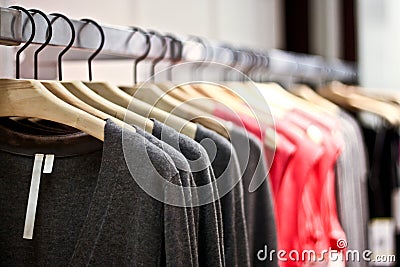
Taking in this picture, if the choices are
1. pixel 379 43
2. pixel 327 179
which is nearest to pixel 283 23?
pixel 379 43

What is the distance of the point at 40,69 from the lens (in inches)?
58.5

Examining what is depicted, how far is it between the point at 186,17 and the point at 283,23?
789 mm

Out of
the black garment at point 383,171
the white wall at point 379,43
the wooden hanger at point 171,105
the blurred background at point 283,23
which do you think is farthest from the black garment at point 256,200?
the white wall at point 379,43

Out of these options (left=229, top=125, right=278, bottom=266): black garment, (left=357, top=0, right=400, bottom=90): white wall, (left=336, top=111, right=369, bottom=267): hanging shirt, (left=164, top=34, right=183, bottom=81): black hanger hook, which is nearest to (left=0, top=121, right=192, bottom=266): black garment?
(left=229, top=125, right=278, bottom=266): black garment

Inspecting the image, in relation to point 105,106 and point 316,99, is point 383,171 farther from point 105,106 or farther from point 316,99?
point 105,106

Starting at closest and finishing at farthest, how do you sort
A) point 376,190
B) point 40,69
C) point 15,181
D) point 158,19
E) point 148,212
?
point 148,212, point 15,181, point 40,69, point 376,190, point 158,19

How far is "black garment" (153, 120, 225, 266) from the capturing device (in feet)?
3.41

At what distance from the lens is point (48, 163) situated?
1076 millimetres

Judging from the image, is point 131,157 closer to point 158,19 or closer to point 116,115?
point 116,115

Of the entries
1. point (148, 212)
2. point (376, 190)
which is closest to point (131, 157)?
point (148, 212)

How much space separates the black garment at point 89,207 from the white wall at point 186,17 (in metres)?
0.42

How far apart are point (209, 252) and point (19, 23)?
1.27ft

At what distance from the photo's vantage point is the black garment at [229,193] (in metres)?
1.13

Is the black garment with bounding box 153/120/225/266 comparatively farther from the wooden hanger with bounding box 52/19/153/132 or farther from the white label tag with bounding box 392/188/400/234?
the white label tag with bounding box 392/188/400/234
